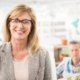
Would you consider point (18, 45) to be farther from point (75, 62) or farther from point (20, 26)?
point (75, 62)

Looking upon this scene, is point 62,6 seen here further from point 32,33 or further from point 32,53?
point 32,53

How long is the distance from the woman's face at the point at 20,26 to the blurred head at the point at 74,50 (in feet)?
1.61

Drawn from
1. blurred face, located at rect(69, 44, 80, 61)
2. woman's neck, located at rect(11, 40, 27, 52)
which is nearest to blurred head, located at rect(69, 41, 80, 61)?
blurred face, located at rect(69, 44, 80, 61)

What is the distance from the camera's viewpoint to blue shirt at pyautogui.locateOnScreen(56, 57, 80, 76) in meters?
1.55

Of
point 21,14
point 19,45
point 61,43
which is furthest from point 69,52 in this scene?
point 21,14

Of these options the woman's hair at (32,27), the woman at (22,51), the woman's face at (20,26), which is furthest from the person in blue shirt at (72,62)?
the woman's face at (20,26)

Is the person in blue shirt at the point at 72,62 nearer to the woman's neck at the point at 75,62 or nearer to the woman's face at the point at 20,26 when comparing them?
the woman's neck at the point at 75,62

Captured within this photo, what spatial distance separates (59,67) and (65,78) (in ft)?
0.41

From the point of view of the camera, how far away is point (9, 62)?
1336mm

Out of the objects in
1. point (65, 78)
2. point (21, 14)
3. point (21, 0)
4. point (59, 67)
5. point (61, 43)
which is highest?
point (21, 0)

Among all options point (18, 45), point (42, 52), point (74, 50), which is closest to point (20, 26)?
point (18, 45)

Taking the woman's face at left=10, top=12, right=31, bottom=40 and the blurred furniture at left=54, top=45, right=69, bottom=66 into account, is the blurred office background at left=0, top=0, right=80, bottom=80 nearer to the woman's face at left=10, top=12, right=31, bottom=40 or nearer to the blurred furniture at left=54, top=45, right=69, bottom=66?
Result: the blurred furniture at left=54, top=45, right=69, bottom=66

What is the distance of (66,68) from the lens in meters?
1.56

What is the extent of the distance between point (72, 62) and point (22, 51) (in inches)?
20.8
